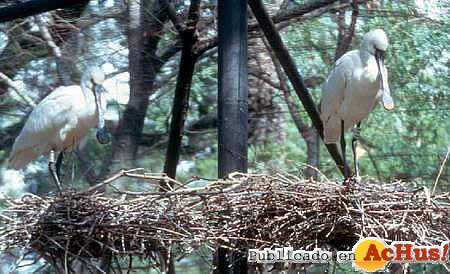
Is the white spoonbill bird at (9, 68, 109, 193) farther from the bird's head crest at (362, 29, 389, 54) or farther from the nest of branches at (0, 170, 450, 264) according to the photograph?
the bird's head crest at (362, 29, 389, 54)

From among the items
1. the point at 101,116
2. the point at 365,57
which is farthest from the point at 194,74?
the point at 365,57

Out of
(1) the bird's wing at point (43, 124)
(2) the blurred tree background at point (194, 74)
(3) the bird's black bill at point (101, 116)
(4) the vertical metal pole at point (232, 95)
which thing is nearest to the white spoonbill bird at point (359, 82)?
(2) the blurred tree background at point (194, 74)

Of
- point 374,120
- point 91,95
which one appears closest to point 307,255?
point 91,95

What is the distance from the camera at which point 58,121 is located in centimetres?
656

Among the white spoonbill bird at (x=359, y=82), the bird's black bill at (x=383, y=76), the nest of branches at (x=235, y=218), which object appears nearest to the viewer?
the nest of branches at (x=235, y=218)

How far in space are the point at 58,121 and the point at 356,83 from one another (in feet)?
6.48

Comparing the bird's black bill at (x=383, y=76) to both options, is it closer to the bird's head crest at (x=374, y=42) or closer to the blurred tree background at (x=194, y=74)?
the bird's head crest at (x=374, y=42)

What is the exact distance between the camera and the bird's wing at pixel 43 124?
645 centimetres

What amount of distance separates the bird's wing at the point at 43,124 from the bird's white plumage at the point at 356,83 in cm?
170

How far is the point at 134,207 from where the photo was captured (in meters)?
5.03

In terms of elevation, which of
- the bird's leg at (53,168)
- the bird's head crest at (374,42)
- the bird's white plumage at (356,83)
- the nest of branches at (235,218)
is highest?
the bird's head crest at (374,42)

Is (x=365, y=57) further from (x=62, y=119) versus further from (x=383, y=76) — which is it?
(x=62, y=119)

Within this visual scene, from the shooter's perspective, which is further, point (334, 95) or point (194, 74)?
point (194, 74)

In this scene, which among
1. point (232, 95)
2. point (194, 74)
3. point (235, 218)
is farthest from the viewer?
point (194, 74)
